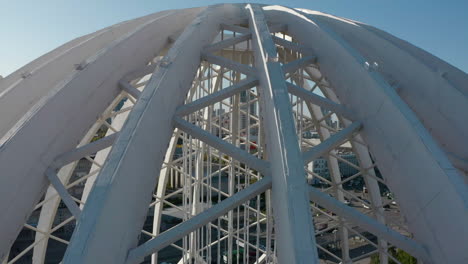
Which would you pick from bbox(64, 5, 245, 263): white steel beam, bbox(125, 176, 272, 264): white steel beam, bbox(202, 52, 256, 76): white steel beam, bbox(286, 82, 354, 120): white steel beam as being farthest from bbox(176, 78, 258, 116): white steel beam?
bbox(125, 176, 272, 264): white steel beam

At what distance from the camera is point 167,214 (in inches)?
1379

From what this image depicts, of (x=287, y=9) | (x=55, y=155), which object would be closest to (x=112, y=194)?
(x=55, y=155)

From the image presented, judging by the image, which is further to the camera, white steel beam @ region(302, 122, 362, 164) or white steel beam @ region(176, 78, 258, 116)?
white steel beam @ region(176, 78, 258, 116)

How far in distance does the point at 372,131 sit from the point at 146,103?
371 centimetres

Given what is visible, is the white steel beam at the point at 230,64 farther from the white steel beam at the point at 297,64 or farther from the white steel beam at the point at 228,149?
the white steel beam at the point at 228,149

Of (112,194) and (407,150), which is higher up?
(407,150)

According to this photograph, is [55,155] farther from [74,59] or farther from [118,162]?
[74,59]

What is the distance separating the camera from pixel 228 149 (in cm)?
563

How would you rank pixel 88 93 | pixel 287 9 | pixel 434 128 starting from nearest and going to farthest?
pixel 88 93 → pixel 434 128 → pixel 287 9

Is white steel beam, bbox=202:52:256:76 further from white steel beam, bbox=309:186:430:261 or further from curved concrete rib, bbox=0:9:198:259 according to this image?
white steel beam, bbox=309:186:430:261

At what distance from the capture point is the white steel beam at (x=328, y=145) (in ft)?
18.2

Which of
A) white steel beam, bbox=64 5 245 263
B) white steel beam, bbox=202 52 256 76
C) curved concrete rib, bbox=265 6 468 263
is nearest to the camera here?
white steel beam, bbox=64 5 245 263

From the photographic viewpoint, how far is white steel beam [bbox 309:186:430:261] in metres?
4.68

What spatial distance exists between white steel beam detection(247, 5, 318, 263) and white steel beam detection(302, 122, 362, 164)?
64cm
